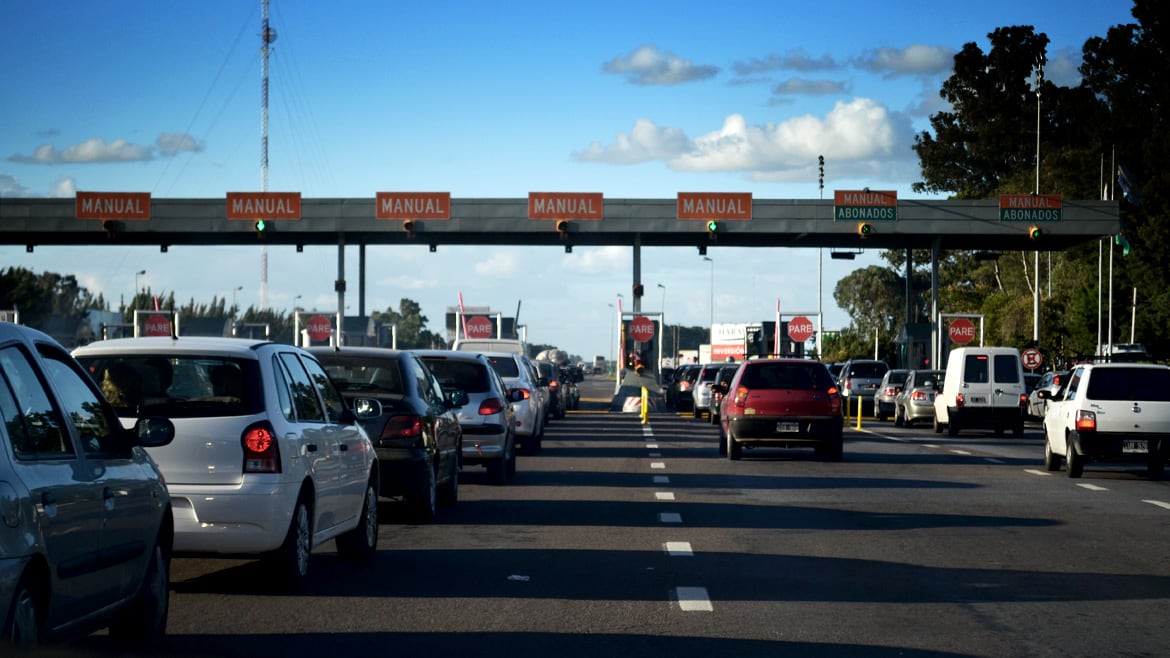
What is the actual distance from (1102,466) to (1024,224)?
984 inches

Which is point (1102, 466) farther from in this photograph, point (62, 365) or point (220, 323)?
point (220, 323)

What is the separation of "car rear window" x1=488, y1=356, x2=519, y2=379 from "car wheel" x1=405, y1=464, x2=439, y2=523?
12712mm

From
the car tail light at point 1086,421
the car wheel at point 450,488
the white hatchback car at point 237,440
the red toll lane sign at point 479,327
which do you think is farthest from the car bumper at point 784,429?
the red toll lane sign at point 479,327

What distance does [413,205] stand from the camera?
158ft

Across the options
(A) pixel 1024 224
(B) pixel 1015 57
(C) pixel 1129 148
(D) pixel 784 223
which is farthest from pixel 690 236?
(B) pixel 1015 57

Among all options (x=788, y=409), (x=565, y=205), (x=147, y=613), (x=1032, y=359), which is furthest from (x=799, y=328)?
(x=147, y=613)

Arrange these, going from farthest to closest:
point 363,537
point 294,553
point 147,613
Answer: point 363,537 < point 294,553 < point 147,613

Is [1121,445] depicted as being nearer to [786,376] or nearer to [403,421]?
[786,376]

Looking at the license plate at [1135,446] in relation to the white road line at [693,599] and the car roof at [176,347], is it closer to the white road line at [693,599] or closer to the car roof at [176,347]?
the white road line at [693,599]

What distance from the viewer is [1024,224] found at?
48.9m

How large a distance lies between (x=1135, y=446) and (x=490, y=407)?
8734 mm

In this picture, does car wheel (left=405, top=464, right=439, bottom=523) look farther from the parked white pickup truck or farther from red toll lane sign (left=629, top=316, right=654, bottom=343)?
red toll lane sign (left=629, top=316, right=654, bottom=343)

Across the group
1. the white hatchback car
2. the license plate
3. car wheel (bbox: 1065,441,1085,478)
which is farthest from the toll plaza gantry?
the white hatchback car

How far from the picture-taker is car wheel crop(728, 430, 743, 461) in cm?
2508
